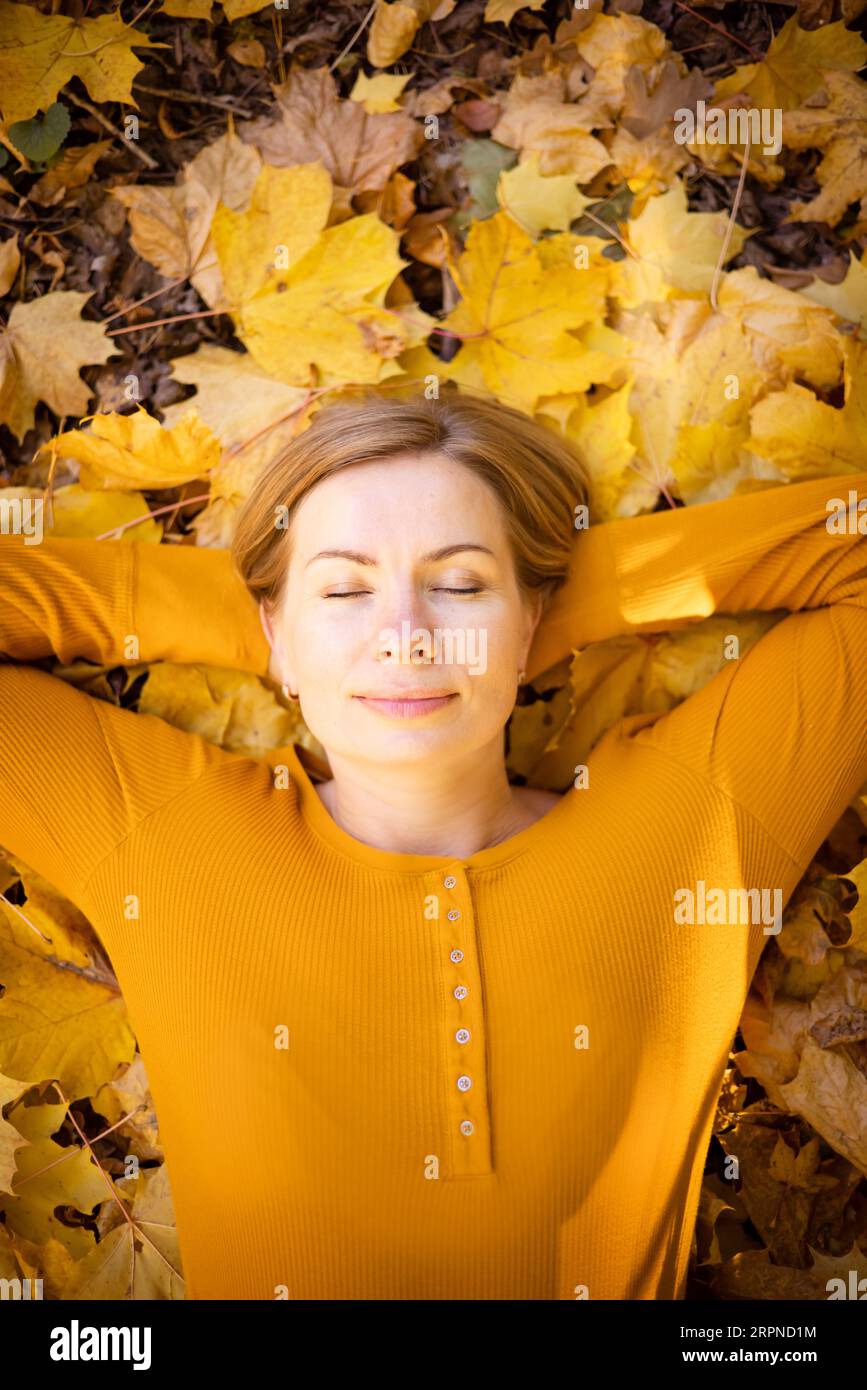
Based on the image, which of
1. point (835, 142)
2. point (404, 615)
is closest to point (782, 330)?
point (835, 142)

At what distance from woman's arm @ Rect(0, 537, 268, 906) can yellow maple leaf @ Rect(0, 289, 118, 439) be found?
0.42m

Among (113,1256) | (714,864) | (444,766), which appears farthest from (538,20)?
(113,1256)

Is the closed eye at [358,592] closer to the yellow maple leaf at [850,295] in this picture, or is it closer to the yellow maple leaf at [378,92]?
the yellow maple leaf at [850,295]

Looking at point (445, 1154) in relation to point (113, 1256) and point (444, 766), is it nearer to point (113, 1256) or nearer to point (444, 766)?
point (444, 766)

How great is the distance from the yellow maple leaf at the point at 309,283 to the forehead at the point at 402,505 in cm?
49

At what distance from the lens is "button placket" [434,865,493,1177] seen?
5.88ft

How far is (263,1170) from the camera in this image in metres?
1.82

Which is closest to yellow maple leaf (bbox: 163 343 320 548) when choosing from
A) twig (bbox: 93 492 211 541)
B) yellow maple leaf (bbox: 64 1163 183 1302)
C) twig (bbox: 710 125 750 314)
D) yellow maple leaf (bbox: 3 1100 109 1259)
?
twig (bbox: 93 492 211 541)

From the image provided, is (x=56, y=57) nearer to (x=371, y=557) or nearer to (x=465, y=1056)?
(x=371, y=557)

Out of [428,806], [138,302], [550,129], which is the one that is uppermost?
[550,129]

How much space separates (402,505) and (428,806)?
523 mm

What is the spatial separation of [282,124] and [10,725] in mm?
1390

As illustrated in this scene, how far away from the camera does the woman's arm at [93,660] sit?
1.94 meters

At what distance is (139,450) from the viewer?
2293mm
